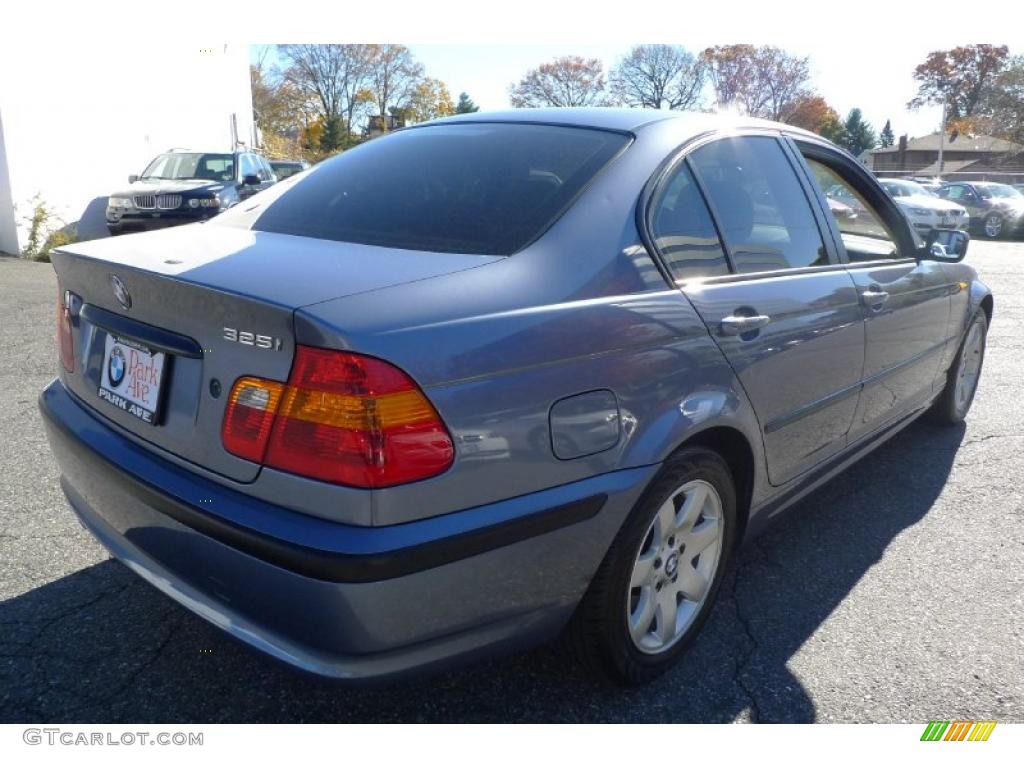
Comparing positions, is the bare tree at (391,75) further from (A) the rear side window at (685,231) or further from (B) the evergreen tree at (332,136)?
(A) the rear side window at (685,231)

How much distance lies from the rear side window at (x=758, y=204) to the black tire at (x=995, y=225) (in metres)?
21.9

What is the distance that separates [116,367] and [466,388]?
1041 mm

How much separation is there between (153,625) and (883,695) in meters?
2.14

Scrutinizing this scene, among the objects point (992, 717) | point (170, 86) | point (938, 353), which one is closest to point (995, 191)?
point (170, 86)

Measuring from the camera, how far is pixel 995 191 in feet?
73.2

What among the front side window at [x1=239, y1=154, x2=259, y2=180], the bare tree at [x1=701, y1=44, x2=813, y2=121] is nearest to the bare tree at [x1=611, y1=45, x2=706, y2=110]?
the bare tree at [x1=701, y1=44, x2=813, y2=121]

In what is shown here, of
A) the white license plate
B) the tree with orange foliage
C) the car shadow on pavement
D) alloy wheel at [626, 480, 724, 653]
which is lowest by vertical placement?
the car shadow on pavement

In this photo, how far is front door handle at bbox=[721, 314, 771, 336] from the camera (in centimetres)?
240

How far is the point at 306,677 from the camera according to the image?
1776 millimetres

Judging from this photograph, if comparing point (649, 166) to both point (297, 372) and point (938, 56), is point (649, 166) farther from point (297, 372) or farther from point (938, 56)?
point (938, 56)

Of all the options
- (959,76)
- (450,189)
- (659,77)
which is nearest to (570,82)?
(659,77)

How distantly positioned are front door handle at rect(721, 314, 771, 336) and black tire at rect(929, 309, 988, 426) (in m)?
2.43

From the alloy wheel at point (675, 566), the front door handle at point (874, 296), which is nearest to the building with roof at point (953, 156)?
the front door handle at point (874, 296)

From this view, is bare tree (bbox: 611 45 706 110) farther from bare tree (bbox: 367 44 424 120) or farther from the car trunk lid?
the car trunk lid
